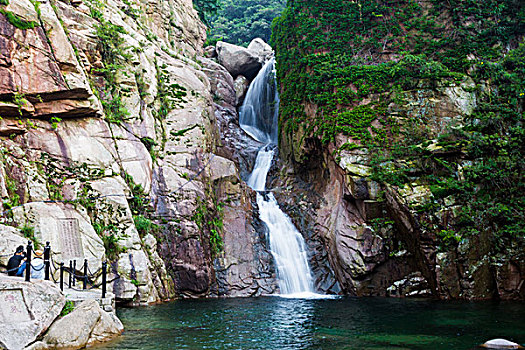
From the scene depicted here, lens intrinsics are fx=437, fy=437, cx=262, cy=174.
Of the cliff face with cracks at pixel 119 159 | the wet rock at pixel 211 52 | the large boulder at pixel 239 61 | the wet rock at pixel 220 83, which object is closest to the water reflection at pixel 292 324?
the cliff face with cracks at pixel 119 159

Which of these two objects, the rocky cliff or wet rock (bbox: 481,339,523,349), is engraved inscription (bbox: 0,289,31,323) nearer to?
wet rock (bbox: 481,339,523,349)

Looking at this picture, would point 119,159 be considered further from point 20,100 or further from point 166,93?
point 166,93

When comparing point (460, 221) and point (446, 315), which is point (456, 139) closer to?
point (460, 221)

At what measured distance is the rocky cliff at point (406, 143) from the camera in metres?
18.4

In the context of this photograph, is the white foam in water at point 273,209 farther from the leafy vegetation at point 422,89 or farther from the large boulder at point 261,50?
the large boulder at point 261,50

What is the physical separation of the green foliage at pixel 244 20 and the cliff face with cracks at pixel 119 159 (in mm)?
25121

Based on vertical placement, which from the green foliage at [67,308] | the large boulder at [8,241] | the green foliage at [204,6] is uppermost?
the green foliage at [204,6]

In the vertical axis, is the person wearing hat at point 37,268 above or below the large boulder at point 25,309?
above

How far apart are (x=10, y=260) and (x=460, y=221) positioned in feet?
54.2

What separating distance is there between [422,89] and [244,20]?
116ft

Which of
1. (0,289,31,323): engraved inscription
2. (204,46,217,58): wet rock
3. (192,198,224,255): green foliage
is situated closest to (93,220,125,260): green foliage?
(192,198,224,255): green foliage

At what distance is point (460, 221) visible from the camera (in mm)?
18422

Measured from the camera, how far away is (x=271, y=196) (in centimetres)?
2484

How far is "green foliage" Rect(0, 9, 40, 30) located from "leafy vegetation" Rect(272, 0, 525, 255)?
565 inches
